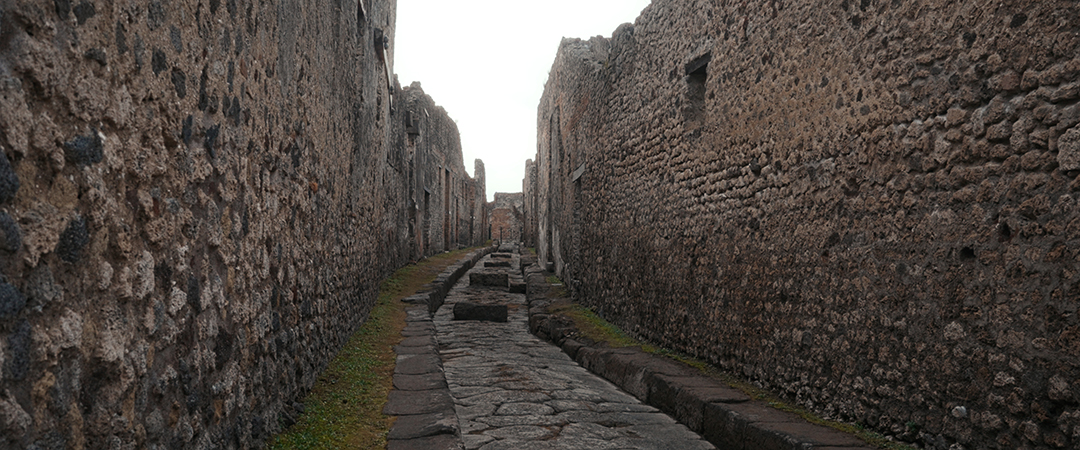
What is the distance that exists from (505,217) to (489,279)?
2901cm

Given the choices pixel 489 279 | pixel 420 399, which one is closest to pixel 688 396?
pixel 420 399

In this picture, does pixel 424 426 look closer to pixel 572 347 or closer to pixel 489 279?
pixel 572 347

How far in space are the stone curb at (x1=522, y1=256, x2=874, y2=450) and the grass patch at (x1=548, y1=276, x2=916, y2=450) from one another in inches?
3.0

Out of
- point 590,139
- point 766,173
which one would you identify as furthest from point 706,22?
point 590,139

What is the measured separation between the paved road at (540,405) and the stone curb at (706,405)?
3.7 inches

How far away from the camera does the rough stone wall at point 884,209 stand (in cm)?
261

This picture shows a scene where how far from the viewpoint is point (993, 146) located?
2.81m

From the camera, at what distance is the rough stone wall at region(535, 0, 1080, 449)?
2611 mm

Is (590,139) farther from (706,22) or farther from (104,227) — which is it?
(104,227)

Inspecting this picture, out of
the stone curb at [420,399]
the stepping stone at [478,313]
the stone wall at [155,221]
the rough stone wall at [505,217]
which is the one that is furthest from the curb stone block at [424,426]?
the rough stone wall at [505,217]

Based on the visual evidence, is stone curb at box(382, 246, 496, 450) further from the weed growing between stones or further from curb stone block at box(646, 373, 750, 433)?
the weed growing between stones

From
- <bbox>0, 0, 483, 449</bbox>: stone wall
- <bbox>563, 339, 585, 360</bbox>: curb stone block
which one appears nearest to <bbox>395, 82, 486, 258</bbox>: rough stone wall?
<bbox>563, 339, 585, 360</bbox>: curb stone block

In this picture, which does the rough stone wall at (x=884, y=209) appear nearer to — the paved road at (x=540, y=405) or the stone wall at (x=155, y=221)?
the paved road at (x=540, y=405)

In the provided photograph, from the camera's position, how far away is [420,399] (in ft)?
13.2
